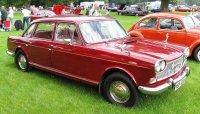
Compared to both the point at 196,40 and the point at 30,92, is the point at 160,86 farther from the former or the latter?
the point at 196,40

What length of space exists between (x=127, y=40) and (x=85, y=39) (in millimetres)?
1024

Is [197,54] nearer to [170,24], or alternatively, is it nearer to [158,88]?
[170,24]

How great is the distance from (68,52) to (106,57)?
3.63ft

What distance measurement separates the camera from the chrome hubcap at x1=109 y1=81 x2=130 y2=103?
536 cm

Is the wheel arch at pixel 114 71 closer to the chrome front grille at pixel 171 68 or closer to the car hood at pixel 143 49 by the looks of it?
the car hood at pixel 143 49

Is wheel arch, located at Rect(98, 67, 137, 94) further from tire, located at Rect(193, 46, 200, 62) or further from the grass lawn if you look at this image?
tire, located at Rect(193, 46, 200, 62)

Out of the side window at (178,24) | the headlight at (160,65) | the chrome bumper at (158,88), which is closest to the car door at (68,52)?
the chrome bumper at (158,88)

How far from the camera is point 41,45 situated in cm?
705

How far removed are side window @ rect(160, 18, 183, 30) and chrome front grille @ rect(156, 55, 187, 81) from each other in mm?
3889

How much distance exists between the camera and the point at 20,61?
324 inches

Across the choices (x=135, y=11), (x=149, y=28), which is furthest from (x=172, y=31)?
(x=135, y=11)

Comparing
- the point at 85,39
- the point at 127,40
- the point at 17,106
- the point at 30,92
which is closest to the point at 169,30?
the point at 127,40

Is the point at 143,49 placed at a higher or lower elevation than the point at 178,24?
lower

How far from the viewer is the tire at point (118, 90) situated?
5.22 metres
